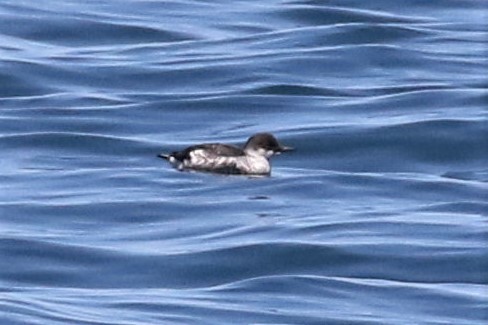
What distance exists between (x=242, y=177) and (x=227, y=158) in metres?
0.21

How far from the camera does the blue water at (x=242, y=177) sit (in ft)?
47.7

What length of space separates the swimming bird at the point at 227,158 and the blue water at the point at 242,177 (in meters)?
0.11

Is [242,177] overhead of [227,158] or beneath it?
beneath

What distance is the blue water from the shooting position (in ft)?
47.7

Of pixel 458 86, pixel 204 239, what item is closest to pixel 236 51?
pixel 458 86

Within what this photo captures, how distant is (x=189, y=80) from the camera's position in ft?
81.8

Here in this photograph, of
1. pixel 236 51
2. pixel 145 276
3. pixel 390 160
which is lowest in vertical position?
pixel 145 276

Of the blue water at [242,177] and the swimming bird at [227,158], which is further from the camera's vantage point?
the swimming bird at [227,158]

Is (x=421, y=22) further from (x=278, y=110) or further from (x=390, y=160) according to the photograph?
(x=390, y=160)

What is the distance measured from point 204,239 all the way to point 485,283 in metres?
2.31

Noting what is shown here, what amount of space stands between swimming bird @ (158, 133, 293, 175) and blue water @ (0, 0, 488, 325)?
0.11 m

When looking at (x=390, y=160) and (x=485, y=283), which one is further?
(x=390, y=160)

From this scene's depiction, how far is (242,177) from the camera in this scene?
19.6 m

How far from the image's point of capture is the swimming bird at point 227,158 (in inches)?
758
